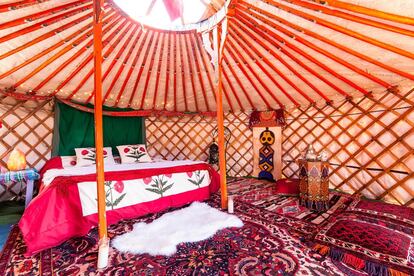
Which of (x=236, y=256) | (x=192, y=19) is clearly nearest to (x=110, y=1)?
(x=192, y=19)

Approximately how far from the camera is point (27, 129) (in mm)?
3051

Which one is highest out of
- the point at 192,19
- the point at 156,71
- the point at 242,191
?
the point at 192,19

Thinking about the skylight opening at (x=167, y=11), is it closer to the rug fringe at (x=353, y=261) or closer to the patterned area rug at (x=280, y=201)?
the patterned area rug at (x=280, y=201)

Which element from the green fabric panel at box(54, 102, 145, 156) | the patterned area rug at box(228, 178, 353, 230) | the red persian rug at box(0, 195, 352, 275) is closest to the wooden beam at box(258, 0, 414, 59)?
the patterned area rug at box(228, 178, 353, 230)

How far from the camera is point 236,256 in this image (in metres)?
1.49

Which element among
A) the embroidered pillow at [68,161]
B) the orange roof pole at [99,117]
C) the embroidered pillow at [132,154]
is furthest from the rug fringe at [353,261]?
the embroidered pillow at [68,161]

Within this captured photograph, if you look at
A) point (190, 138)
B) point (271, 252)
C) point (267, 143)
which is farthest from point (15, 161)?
point (267, 143)

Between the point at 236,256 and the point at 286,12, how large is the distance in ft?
6.66

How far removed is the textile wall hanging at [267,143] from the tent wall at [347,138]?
0.12 meters

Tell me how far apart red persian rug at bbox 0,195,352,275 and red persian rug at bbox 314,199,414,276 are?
12cm

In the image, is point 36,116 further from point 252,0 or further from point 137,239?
point 252,0

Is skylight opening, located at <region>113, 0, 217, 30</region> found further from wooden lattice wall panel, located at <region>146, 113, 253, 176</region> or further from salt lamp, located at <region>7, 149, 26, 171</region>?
wooden lattice wall panel, located at <region>146, 113, 253, 176</region>

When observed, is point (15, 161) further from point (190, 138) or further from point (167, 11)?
point (190, 138)

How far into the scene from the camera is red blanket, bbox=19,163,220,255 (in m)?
1.57
